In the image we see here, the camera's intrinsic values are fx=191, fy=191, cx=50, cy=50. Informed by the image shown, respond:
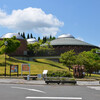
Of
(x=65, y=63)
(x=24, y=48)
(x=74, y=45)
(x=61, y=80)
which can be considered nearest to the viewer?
(x=61, y=80)

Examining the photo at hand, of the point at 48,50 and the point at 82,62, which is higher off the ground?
the point at 48,50

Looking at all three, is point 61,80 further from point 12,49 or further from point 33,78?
point 12,49

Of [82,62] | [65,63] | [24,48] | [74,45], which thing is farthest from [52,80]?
[74,45]

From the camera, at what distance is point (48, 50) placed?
334ft

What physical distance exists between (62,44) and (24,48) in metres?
26.7

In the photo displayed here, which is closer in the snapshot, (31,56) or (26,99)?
(26,99)

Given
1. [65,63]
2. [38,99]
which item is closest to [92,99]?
[38,99]

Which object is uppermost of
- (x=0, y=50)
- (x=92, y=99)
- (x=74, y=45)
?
(x=74, y=45)

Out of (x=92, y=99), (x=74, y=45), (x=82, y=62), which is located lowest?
(x=92, y=99)

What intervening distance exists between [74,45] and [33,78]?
85380 millimetres

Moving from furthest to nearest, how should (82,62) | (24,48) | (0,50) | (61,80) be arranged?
(24,48) → (0,50) → (82,62) → (61,80)

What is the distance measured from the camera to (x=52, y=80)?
2111 cm

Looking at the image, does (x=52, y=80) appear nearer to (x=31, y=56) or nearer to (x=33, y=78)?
(x=33, y=78)

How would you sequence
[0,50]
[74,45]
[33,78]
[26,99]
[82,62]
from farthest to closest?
[74,45] → [0,50] → [82,62] → [33,78] → [26,99]
